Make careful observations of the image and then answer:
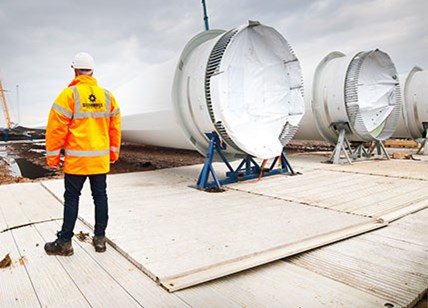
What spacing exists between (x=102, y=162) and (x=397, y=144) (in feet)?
32.2

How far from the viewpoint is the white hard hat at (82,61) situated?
2.33 meters

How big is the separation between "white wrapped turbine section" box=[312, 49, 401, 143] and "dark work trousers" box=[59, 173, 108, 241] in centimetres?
545

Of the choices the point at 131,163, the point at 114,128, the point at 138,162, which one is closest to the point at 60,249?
the point at 114,128

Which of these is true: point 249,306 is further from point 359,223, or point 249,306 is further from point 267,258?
point 359,223

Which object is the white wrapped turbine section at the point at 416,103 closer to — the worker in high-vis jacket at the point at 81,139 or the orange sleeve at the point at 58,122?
the worker in high-vis jacket at the point at 81,139

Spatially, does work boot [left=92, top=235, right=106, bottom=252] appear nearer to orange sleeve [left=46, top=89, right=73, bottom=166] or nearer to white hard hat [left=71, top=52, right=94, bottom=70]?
orange sleeve [left=46, top=89, right=73, bottom=166]

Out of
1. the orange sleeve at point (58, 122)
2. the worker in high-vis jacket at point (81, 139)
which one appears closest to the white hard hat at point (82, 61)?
the worker in high-vis jacket at point (81, 139)

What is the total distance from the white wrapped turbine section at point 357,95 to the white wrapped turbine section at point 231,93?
1678 millimetres

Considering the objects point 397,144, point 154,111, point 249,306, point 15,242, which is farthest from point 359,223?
point 397,144

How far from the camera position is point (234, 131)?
4.47 metres

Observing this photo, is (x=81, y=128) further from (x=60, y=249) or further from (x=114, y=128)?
(x=60, y=249)

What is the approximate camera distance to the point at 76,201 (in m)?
2.38

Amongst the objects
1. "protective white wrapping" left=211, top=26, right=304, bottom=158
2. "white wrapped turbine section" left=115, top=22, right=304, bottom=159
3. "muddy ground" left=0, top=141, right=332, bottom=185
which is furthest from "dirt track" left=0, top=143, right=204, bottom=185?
"protective white wrapping" left=211, top=26, right=304, bottom=158

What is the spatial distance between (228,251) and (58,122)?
1.38 meters
